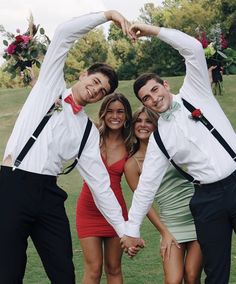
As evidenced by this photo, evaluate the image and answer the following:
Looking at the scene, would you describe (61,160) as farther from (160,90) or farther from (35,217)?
(160,90)

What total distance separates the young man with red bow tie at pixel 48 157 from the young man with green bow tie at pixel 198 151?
1.29 feet

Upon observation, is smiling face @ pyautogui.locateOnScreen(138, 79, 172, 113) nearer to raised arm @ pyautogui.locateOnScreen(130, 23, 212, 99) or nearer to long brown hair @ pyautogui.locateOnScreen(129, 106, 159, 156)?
raised arm @ pyautogui.locateOnScreen(130, 23, 212, 99)

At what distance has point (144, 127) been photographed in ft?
16.1

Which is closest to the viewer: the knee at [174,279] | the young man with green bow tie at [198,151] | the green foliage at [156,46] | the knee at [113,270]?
the young man with green bow tie at [198,151]

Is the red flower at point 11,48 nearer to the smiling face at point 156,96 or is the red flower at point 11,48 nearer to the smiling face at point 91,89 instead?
the smiling face at point 91,89

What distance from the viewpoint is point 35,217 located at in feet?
13.2

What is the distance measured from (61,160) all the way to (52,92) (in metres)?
0.51

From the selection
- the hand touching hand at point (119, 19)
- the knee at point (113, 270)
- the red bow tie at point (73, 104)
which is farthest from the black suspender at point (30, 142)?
the knee at point (113, 270)

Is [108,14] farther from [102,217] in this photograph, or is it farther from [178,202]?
[102,217]

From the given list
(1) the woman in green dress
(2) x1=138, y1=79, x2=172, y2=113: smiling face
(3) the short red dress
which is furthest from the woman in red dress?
(2) x1=138, y1=79, x2=172, y2=113: smiling face

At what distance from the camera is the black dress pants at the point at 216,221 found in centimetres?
403

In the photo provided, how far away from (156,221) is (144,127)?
818mm

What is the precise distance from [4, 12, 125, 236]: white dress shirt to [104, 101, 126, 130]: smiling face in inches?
22.6

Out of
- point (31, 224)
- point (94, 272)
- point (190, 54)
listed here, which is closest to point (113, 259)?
point (94, 272)
